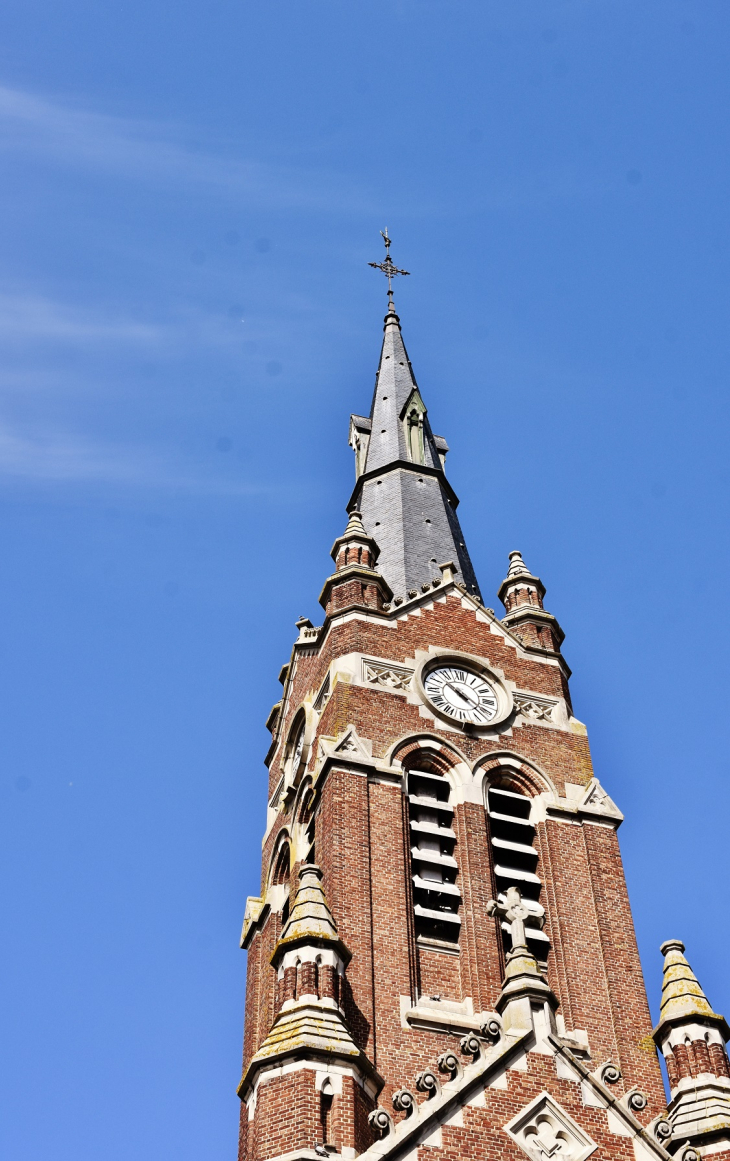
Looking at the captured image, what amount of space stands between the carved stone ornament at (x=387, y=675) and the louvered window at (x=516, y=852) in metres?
2.69

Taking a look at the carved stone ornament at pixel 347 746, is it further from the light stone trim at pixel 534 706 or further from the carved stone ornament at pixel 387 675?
the light stone trim at pixel 534 706

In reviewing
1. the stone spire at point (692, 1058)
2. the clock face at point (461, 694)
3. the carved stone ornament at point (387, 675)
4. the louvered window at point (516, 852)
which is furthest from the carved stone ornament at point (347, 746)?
the stone spire at point (692, 1058)

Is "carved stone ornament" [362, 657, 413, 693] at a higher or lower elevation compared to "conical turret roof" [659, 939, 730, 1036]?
higher

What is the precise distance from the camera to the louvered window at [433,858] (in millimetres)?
27797

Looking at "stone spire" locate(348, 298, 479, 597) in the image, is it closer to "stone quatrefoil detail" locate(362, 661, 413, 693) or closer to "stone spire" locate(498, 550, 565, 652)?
"stone spire" locate(498, 550, 565, 652)

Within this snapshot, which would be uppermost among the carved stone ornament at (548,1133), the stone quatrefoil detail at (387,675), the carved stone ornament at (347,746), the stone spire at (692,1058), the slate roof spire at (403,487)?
the slate roof spire at (403,487)

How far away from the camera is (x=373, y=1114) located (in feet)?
68.5

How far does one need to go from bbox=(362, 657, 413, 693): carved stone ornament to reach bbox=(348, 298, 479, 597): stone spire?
152 inches

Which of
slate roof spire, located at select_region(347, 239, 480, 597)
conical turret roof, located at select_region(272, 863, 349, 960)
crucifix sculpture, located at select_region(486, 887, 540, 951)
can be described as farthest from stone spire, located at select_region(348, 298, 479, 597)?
conical turret roof, located at select_region(272, 863, 349, 960)

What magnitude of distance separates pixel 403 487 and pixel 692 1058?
63.3 feet

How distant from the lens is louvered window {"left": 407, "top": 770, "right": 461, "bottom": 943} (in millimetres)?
27797

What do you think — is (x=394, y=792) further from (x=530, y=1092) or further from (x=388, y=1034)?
(x=530, y=1092)

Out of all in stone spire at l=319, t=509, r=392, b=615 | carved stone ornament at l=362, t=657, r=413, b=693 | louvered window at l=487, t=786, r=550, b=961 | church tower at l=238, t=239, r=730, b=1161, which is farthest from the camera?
stone spire at l=319, t=509, r=392, b=615

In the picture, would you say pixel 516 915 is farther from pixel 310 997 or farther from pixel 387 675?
pixel 387 675
